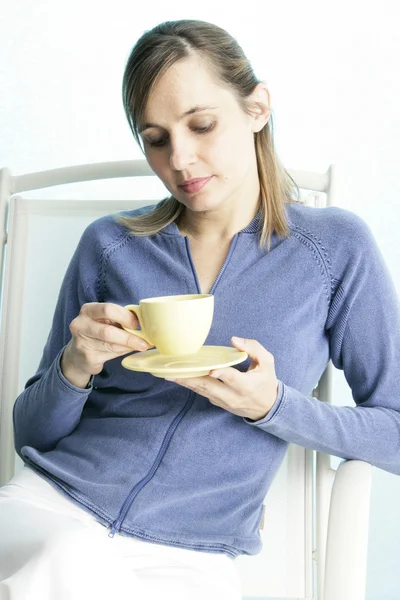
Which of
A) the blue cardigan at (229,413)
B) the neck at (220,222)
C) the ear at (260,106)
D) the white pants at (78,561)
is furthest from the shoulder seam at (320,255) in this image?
the white pants at (78,561)

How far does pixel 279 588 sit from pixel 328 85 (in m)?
1.44

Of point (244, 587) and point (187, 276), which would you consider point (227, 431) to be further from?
point (244, 587)

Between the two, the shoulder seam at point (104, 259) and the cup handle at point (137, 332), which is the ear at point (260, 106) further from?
the cup handle at point (137, 332)

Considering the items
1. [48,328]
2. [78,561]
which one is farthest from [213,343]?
[48,328]

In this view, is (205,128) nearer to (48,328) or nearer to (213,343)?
(213,343)

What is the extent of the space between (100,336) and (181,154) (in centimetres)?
33

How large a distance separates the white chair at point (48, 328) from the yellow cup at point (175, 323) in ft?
1.63

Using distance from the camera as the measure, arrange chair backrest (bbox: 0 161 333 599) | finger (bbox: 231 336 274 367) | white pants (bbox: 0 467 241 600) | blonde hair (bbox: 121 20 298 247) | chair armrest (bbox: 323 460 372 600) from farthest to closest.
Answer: chair backrest (bbox: 0 161 333 599) < blonde hair (bbox: 121 20 298 247) < chair armrest (bbox: 323 460 372 600) < finger (bbox: 231 336 274 367) < white pants (bbox: 0 467 241 600)

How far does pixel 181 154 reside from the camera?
1.23 m

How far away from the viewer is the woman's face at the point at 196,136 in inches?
48.7

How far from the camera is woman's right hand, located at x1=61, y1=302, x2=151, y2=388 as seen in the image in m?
1.07

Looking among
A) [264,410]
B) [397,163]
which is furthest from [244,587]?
[397,163]

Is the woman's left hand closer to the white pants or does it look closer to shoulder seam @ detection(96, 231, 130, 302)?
the white pants

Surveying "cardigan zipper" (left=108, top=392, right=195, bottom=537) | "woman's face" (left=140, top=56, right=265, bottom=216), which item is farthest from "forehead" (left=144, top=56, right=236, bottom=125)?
"cardigan zipper" (left=108, top=392, right=195, bottom=537)
